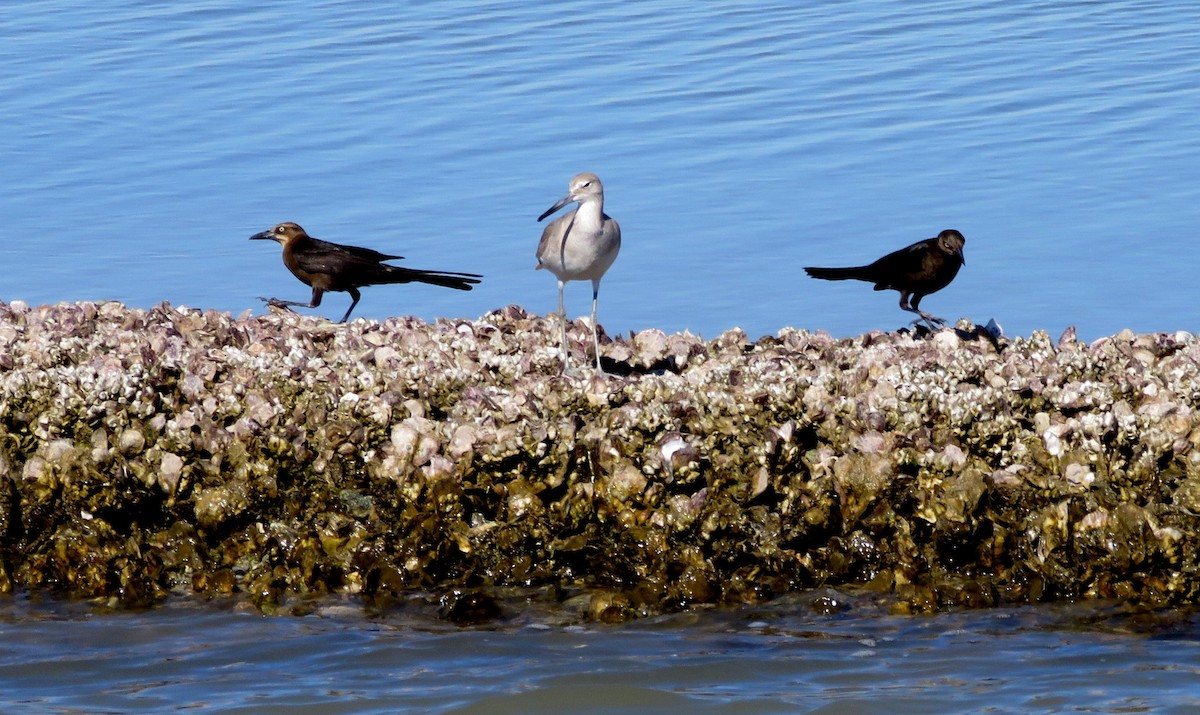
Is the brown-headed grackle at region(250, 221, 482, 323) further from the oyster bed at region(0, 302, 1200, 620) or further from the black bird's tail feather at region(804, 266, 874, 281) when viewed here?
the oyster bed at region(0, 302, 1200, 620)

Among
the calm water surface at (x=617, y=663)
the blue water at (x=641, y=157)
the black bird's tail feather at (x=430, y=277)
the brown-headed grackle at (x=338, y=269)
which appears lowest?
the calm water surface at (x=617, y=663)

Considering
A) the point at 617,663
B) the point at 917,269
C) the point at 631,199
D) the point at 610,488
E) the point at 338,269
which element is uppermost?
the point at 631,199

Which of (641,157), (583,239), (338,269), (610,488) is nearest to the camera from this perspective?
(610,488)

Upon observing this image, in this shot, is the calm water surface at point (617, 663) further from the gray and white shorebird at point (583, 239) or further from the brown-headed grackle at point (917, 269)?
the brown-headed grackle at point (917, 269)

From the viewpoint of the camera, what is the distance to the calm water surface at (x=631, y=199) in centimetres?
590

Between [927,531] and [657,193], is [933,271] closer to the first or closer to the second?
[927,531]

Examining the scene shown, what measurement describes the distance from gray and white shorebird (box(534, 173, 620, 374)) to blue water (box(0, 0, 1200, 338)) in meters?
2.87

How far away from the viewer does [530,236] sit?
46.5ft

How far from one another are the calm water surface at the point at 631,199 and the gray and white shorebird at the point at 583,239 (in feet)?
9.55

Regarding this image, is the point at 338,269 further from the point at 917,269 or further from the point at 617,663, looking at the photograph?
the point at 617,663

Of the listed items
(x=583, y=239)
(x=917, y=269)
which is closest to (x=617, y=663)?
(x=583, y=239)

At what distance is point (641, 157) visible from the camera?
16766 mm

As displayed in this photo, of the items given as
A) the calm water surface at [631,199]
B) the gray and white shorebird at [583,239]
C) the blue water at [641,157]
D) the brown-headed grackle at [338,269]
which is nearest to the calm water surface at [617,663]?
the calm water surface at [631,199]

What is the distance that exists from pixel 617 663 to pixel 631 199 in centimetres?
967
